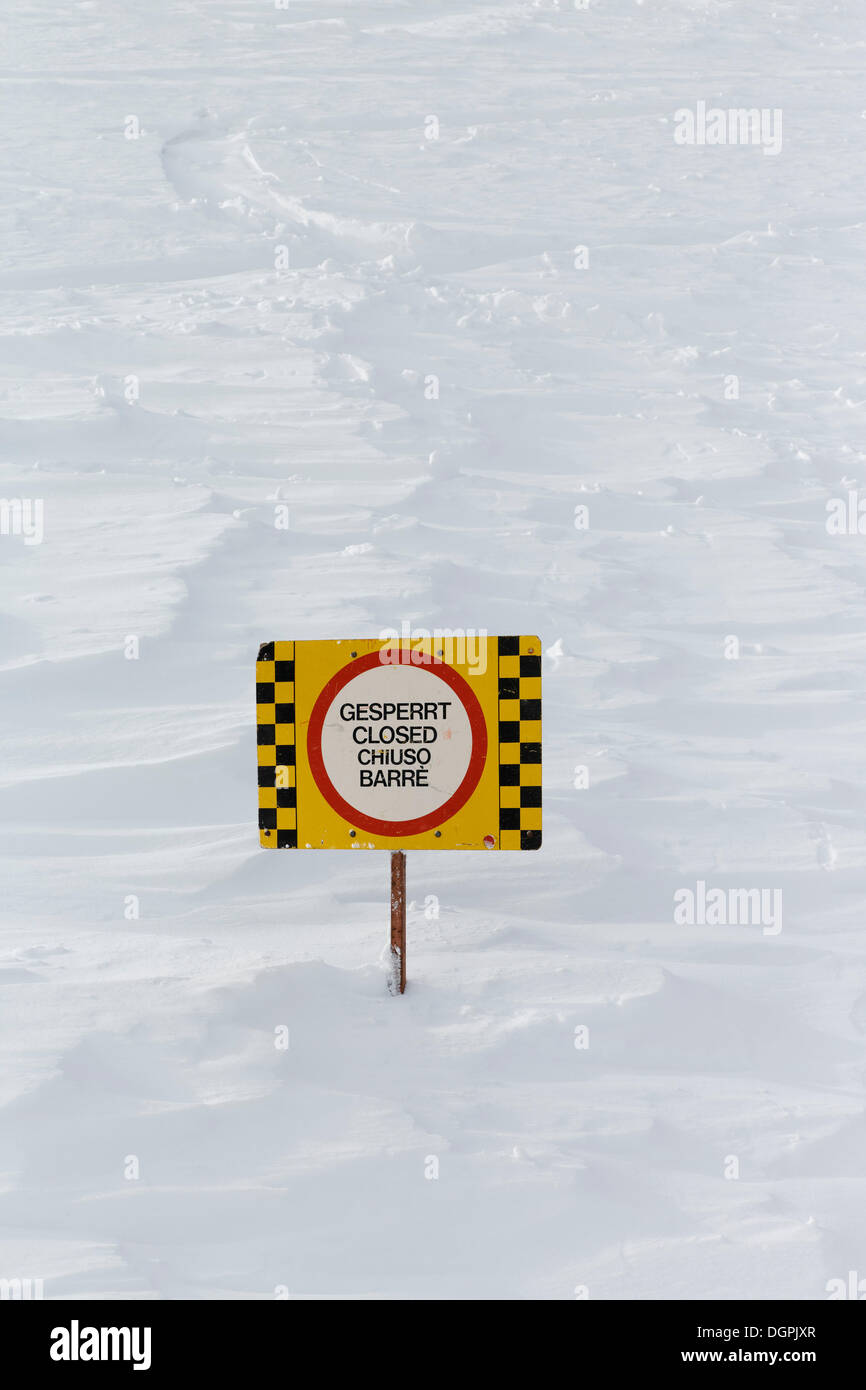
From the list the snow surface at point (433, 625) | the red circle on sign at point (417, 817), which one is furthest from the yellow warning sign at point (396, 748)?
the snow surface at point (433, 625)

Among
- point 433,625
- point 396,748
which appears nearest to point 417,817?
point 396,748

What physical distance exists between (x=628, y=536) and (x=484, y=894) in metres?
3.07

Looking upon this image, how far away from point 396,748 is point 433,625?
2.15 m

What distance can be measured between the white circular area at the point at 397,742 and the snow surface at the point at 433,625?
1.50ft

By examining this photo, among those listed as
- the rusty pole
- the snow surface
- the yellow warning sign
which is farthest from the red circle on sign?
the snow surface

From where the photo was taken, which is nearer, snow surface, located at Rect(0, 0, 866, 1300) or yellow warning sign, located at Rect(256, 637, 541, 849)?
snow surface, located at Rect(0, 0, 866, 1300)

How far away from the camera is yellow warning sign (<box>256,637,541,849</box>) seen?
8.89 ft

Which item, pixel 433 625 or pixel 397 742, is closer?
pixel 397 742

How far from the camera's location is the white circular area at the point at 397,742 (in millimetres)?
2717

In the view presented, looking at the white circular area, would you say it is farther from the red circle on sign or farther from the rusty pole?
the rusty pole

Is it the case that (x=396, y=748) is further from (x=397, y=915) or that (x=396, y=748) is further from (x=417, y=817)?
(x=397, y=915)

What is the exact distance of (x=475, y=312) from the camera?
8633 millimetres

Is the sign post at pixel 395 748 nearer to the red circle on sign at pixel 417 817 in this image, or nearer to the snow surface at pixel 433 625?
the red circle on sign at pixel 417 817

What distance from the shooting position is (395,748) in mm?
2729
